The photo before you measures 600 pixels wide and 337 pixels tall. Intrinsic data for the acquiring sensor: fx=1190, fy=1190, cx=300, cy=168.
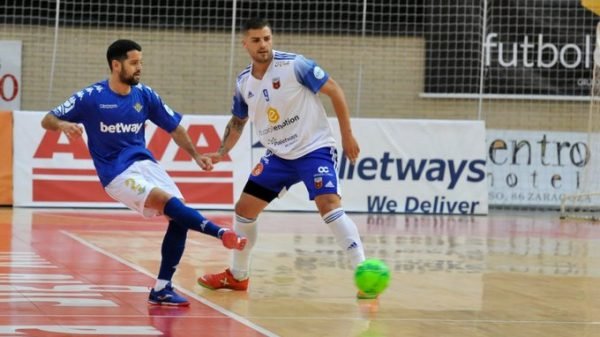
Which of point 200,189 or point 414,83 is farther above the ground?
point 414,83

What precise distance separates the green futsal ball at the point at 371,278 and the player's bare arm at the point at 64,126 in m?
2.20

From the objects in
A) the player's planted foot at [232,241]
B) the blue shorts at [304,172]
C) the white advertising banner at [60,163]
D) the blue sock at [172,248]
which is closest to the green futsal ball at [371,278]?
the blue shorts at [304,172]

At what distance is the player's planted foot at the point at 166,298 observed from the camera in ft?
25.7

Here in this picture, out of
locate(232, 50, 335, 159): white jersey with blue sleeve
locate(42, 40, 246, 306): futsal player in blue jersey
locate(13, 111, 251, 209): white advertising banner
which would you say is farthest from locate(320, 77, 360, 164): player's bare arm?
locate(13, 111, 251, 209): white advertising banner

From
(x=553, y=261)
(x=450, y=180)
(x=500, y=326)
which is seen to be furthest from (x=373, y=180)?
(x=500, y=326)

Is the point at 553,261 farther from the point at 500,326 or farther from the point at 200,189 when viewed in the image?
the point at 200,189

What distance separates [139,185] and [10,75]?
1410 centimetres

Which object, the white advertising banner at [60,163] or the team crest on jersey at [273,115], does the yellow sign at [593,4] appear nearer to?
the white advertising banner at [60,163]

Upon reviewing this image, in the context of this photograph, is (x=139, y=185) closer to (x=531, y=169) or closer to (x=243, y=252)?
(x=243, y=252)

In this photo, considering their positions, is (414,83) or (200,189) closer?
(200,189)

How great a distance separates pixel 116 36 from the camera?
70.9ft

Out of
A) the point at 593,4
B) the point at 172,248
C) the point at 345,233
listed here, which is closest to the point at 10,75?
the point at 593,4

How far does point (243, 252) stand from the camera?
892cm

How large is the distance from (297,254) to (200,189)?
6842 mm
